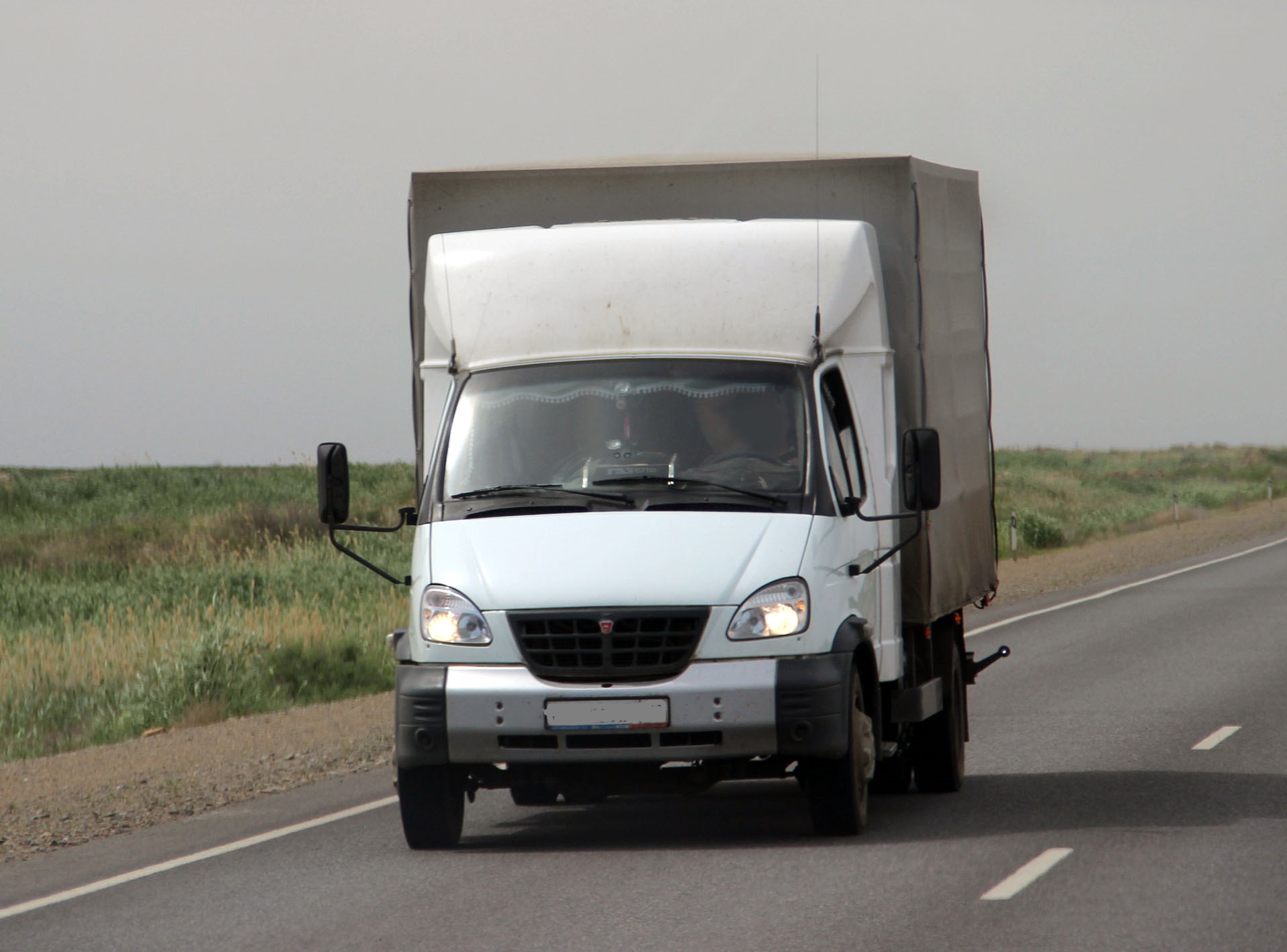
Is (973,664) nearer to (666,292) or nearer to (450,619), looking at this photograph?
(666,292)

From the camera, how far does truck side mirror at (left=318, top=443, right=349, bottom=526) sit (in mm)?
8750

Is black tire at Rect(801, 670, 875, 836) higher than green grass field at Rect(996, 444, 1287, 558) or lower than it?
lower

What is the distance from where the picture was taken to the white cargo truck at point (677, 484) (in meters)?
8.16

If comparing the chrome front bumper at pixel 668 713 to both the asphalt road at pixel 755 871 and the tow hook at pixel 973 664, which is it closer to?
the asphalt road at pixel 755 871

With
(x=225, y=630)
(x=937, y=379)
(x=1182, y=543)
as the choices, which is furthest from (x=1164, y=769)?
(x=1182, y=543)

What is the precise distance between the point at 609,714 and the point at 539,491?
115 centimetres

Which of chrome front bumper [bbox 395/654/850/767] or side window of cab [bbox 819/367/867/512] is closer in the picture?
chrome front bumper [bbox 395/654/850/767]

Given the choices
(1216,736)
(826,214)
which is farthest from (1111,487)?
(826,214)

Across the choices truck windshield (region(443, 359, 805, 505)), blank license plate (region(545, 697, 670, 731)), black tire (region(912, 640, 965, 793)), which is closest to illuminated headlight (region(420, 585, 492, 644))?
blank license plate (region(545, 697, 670, 731))

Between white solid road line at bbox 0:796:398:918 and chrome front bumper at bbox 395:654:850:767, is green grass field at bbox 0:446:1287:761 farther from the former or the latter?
chrome front bumper at bbox 395:654:850:767

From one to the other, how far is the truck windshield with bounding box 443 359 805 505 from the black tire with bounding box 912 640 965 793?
8.15 feet

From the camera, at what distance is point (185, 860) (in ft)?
29.9

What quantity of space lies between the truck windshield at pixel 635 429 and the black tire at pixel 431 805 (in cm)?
130

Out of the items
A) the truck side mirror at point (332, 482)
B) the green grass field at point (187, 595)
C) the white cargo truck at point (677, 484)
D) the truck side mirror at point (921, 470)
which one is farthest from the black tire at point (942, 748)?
the green grass field at point (187, 595)
